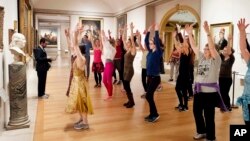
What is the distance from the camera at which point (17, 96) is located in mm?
4215

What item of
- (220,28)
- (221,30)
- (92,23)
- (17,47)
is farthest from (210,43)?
(92,23)

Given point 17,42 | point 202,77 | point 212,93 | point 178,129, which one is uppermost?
point 17,42

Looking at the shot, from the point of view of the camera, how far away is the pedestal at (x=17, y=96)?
4.12 metres

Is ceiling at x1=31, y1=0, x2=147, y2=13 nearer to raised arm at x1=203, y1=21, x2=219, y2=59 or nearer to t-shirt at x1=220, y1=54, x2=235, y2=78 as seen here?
t-shirt at x1=220, y1=54, x2=235, y2=78

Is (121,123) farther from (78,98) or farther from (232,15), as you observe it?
(232,15)

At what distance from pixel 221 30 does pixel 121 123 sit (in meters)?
4.33

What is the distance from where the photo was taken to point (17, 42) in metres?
4.27

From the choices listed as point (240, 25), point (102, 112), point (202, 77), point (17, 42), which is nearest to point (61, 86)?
point (102, 112)

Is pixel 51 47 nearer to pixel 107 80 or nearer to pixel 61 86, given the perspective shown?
pixel 61 86

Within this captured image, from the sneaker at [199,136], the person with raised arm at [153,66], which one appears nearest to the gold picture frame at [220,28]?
the person with raised arm at [153,66]

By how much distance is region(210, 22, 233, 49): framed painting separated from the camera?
6.93 m

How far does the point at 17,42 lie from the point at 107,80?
2827mm

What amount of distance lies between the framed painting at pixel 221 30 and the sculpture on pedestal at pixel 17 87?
5156 mm

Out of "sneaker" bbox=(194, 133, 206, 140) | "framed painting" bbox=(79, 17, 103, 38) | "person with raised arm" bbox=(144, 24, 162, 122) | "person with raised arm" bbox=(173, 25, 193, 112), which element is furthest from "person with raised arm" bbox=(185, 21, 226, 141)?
"framed painting" bbox=(79, 17, 103, 38)
